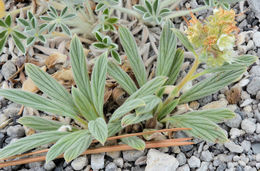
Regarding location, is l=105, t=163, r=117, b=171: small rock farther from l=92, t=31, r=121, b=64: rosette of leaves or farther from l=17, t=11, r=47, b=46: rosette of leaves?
l=17, t=11, r=47, b=46: rosette of leaves

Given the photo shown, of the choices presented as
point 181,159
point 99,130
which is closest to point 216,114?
point 181,159

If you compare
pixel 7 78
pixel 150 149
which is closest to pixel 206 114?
pixel 150 149

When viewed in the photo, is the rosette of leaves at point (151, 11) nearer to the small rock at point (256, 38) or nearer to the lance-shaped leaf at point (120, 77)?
the lance-shaped leaf at point (120, 77)

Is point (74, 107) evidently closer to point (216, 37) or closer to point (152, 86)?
point (152, 86)

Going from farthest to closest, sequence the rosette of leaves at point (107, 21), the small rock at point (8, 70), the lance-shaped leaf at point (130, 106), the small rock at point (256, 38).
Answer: the small rock at point (8, 70), the small rock at point (256, 38), the rosette of leaves at point (107, 21), the lance-shaped leaf at point (130, 106)

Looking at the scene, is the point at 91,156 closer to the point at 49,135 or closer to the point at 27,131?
the point at 49,135

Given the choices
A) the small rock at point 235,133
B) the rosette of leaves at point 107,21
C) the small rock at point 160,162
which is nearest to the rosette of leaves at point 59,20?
the rosette of leaves at point 107,21

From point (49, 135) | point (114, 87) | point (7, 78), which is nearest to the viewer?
point (49, 135)
